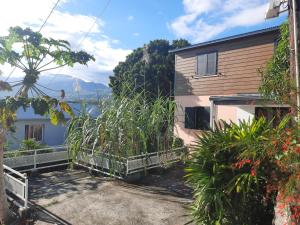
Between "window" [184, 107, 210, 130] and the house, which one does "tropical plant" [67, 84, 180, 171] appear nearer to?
the house

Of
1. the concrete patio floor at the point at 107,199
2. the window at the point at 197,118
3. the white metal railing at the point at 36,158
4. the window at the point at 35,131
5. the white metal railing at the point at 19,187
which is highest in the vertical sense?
the window at the point at 197,118

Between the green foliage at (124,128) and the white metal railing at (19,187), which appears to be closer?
the white metal railing at (19,187)

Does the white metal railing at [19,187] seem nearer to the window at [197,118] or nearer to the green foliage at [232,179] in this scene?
the green foliage at [232,179]

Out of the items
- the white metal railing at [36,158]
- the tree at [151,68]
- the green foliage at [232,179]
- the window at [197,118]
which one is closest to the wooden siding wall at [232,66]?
the window at [197,118]

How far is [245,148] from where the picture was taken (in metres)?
5.29

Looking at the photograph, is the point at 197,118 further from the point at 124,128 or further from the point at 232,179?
the point at 232,179

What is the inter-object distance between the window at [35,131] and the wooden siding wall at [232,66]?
1015 cm

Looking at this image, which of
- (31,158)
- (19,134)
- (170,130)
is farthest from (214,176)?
(19,134)

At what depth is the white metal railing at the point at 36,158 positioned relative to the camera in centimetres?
1072

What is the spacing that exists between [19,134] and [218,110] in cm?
1276

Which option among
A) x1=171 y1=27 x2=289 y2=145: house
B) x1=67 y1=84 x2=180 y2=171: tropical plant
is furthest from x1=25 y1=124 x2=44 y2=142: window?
x1=67 y1=84 x2=180 y2=171: tropical plant

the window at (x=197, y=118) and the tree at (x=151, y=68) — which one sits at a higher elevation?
the tree at (x=151, y=68)

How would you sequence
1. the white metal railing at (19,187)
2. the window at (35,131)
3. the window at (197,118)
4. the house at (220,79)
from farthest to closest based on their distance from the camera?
1. the window at (35,131)
2. the window at (197,118)
3. the house at (220,79)
4. the white metal railing at (19,187)

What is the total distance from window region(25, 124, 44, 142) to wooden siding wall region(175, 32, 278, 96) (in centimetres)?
1015
